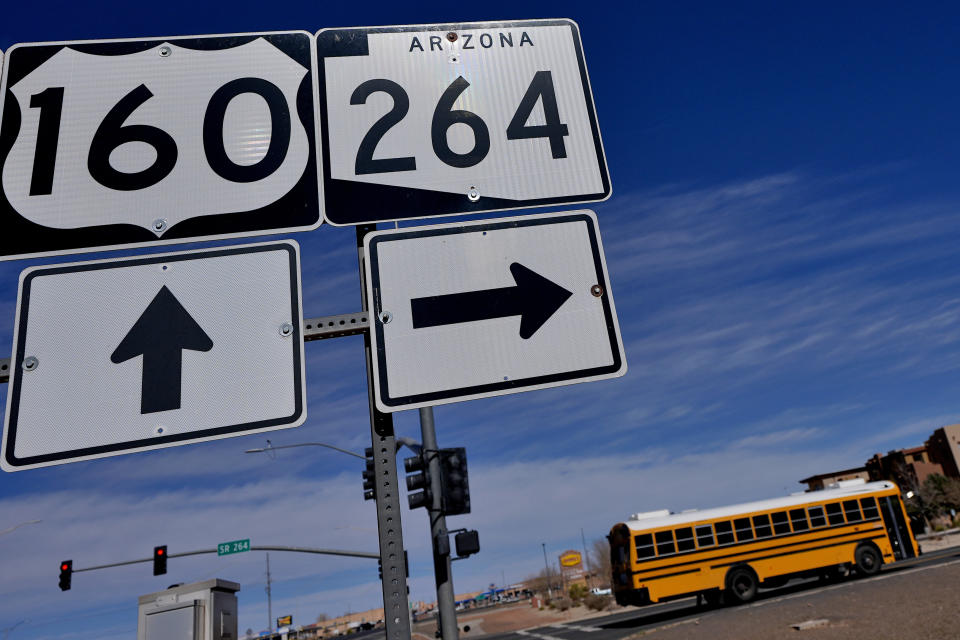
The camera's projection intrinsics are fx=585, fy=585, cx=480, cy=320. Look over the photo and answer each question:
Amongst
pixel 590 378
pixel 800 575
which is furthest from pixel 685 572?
pixel 590 378

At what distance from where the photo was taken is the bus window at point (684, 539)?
18438mm

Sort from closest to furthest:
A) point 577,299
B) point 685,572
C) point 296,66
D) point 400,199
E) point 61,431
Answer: point 61,431 → point 577,299 → point 400,199 → point 296,66 → point 685,572

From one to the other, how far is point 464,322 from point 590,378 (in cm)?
45

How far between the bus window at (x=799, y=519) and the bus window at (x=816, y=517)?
0.61 feet

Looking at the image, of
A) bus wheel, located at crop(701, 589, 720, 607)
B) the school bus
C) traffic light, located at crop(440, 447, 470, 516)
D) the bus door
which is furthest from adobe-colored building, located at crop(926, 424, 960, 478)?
traffic light, located at crop(440, 447, 470, 516)

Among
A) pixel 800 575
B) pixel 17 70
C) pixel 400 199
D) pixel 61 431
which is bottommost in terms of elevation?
pixel 800 575

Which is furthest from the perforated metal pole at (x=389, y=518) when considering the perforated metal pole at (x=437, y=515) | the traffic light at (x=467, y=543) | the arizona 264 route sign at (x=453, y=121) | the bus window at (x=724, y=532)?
the bus window at (x=724, y=532)

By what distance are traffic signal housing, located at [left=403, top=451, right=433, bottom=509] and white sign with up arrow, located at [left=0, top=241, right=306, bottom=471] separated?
551cm

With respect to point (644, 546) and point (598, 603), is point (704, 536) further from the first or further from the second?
point (598, 603)

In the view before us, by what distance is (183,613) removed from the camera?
501 centimetres

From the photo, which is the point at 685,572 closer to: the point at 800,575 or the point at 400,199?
the point at 800,575

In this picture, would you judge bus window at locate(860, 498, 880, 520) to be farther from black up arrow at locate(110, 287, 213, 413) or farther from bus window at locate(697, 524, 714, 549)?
black up arrow at locate(110, 287, 213, 413)

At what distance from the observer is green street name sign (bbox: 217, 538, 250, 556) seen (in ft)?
59.6

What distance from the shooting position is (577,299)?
201cm
